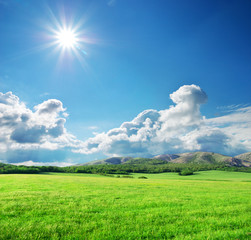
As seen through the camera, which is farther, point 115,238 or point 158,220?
point 158,220

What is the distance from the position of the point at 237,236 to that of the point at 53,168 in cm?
17062

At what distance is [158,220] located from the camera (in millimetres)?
8359

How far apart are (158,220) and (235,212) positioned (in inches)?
253

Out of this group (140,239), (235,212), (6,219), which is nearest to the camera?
(140,239)

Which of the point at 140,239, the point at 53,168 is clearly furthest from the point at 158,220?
the point at 53,168

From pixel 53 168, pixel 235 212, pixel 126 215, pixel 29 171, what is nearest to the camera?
pixel 126 215

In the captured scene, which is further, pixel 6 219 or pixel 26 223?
pixel 6 219

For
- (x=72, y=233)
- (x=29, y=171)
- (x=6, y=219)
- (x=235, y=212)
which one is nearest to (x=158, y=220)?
(x=72, y=233)

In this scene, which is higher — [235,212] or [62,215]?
[62,215]

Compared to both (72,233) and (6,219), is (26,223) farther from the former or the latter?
(72,233)

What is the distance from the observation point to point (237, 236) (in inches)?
271

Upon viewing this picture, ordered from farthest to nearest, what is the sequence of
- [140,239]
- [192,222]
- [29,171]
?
[29,171], [192,222], [140,239]

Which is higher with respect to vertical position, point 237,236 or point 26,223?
point 26,223

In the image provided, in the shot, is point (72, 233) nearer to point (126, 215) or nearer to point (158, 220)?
point (126, 215)
